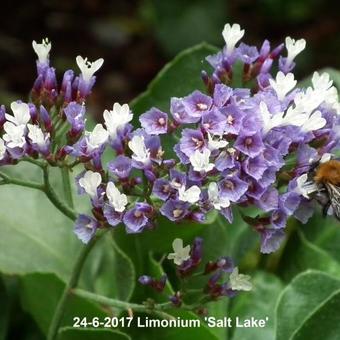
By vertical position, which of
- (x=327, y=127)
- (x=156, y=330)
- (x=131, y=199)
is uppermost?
(x=327, y=127)

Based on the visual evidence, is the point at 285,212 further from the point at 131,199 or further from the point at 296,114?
the point at 131,199

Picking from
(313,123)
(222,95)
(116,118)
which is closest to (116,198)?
(116,118)

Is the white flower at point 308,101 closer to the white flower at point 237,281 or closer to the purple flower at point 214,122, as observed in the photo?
the purple flower at point 214,122

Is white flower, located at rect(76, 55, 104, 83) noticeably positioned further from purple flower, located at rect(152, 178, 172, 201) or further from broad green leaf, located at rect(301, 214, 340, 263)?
broad green leaf, located at rect(301, 214, 340, 263)

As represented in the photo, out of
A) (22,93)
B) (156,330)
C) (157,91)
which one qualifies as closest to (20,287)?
(156,330)

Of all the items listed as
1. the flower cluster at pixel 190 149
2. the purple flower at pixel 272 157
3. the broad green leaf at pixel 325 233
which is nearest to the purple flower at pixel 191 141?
the flower cluster at pixel 190 149

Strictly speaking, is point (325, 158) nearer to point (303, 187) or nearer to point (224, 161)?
point (303, 187)
